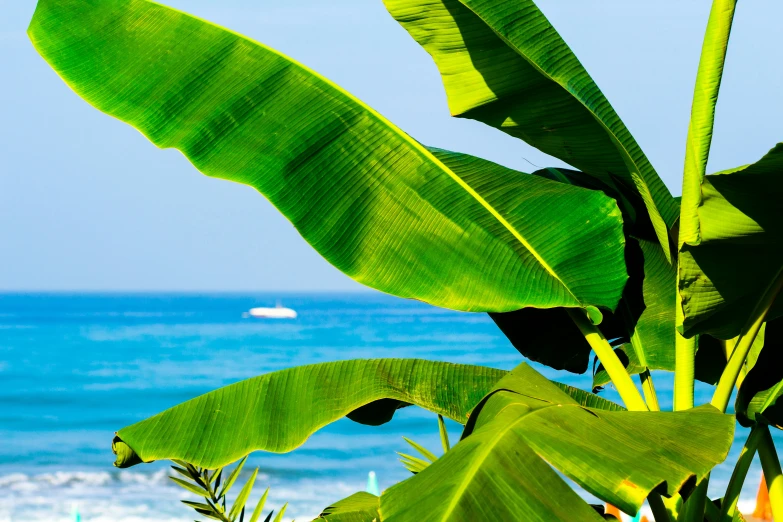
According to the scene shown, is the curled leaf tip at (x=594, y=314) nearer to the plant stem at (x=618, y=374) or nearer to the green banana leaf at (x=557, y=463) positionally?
the plant stem at (x=618, y=374)

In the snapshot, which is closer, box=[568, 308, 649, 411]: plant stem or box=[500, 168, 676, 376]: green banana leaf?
box=[568, 308, 649, 411]: plant stem

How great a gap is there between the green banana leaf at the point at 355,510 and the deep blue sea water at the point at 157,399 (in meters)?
9.24

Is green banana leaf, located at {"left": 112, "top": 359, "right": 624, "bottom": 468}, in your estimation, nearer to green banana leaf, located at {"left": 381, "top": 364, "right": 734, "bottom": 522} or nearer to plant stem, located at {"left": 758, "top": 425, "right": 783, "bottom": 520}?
plant stem, located at {"left": 758, "top": 425, "right": 783, "bottom": 520}

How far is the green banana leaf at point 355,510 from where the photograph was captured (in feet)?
7.20

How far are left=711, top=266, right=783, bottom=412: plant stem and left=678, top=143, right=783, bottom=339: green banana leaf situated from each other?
0.03 metres

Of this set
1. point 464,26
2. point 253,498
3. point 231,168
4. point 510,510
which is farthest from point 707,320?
point 253,498

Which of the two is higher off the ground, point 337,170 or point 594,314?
point 337,170

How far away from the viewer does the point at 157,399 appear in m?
25.0

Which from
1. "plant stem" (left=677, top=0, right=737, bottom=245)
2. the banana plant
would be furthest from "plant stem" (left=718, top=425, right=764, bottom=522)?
"plant stem" (left=677, top=0, right=737, bottom=245)

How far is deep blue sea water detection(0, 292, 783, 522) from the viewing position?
1319cm

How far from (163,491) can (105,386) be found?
15.6 m

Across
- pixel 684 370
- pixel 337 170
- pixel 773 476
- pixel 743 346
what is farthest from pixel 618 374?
pixel 337 170

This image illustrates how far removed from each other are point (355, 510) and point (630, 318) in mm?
973

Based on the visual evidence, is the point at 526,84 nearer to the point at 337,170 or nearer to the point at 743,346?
the point at 337,170
